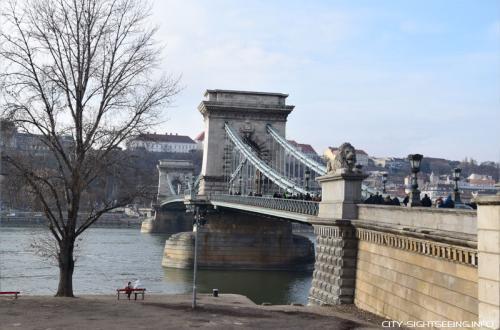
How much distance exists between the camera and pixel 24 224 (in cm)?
9775

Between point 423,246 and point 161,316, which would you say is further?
point 161,316

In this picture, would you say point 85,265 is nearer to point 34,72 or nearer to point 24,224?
point 34,72

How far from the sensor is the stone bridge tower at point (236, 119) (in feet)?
177

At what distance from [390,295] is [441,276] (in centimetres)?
309

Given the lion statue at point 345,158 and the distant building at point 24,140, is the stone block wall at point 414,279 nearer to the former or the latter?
the lion statue at point 345,158

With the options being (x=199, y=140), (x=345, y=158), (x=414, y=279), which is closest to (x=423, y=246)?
(x=414, y=279)

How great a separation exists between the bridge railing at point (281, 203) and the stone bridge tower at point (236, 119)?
1247 cm

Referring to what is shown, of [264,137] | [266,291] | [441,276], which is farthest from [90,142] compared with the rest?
[264,137]

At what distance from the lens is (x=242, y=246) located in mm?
47188

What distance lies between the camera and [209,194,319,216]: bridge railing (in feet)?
77.3

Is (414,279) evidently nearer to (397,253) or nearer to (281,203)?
(397,253)

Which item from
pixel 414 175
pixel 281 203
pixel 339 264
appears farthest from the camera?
pixel 281 203

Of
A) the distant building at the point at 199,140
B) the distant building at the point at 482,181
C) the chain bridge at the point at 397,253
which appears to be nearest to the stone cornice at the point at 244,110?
the chain bridge at the point at 397,253

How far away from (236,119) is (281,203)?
87.7 feet
